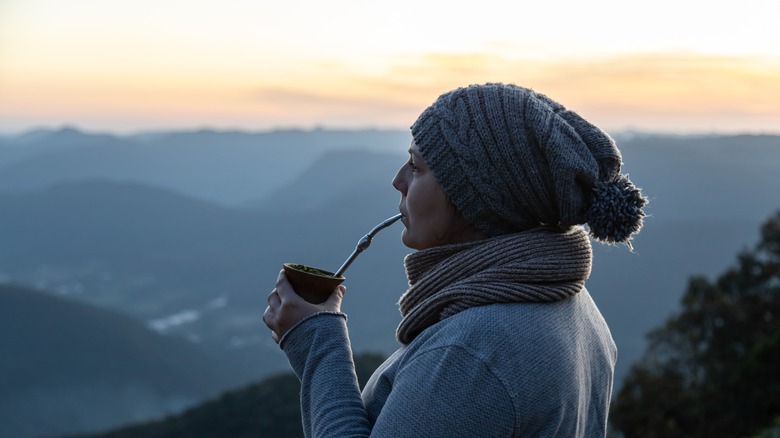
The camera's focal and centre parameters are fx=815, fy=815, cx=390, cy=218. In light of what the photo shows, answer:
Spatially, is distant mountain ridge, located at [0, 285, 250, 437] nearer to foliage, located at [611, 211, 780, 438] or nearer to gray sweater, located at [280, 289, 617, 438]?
foliage, located at [611, 211, 780, 438]

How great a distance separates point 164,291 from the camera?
129 metres

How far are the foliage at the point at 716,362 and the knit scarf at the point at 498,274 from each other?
1180 cm

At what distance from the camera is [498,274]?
1.58 metres

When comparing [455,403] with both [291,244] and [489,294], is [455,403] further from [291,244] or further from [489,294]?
[291,244]

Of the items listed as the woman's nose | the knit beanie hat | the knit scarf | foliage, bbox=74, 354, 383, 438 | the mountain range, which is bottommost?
the mountain range

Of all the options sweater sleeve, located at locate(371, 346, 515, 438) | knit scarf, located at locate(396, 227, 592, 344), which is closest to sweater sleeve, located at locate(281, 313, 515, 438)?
sweater sleeve, located at locate(371, 346, 515, 438)

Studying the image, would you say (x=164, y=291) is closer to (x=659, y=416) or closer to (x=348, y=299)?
(x=348, y=299)

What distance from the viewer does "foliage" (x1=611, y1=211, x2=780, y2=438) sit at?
1255cm

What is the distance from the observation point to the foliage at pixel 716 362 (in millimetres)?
12555

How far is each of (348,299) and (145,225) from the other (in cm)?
7119

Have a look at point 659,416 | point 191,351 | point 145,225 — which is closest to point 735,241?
point 191,351

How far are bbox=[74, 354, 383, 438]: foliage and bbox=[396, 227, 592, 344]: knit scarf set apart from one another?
856 inches

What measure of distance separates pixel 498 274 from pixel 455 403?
0.97ft

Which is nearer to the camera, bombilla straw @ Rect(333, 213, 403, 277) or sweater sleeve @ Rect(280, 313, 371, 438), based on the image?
sweater sleeve @ Rect(280, 313, 371, 438)
